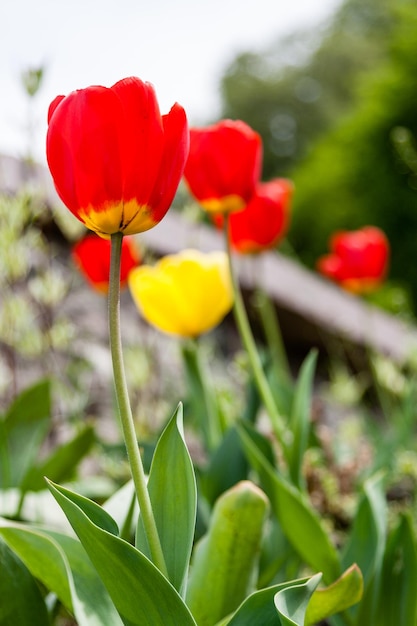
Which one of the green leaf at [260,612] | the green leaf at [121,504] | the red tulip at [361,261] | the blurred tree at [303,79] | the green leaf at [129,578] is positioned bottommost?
the blurred tree at [303,79]

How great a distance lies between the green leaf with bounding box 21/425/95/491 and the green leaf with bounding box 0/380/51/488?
0.04 meters

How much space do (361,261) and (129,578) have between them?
149cm

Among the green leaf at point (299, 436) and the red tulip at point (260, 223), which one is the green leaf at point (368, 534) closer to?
the green leaf at point (299, 436)

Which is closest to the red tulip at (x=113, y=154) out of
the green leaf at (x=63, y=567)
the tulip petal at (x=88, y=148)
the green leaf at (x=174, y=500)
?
the tulip petal at (x=88, y=148)

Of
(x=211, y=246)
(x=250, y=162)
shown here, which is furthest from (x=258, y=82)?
(x=250, y=162)

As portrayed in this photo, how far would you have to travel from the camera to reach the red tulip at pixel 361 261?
6.30 feet

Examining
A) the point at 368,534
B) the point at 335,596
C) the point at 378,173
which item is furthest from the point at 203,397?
the point at 378,173

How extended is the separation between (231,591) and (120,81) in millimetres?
482

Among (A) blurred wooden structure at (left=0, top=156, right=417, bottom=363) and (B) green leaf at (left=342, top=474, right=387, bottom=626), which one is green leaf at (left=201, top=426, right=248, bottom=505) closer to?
(B) green leaf at (left=342, top=474, right=387, bottom=626)

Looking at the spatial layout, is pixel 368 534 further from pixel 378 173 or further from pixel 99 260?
pixel 378 173

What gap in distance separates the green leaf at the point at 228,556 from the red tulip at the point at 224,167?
47cm

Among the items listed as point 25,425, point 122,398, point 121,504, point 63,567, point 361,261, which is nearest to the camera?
point 122,398

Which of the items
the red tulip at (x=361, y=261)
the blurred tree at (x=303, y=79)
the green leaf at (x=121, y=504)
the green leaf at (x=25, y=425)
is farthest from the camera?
the blurred tree at (x=303, y=79)

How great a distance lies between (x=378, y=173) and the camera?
7.12 metres
